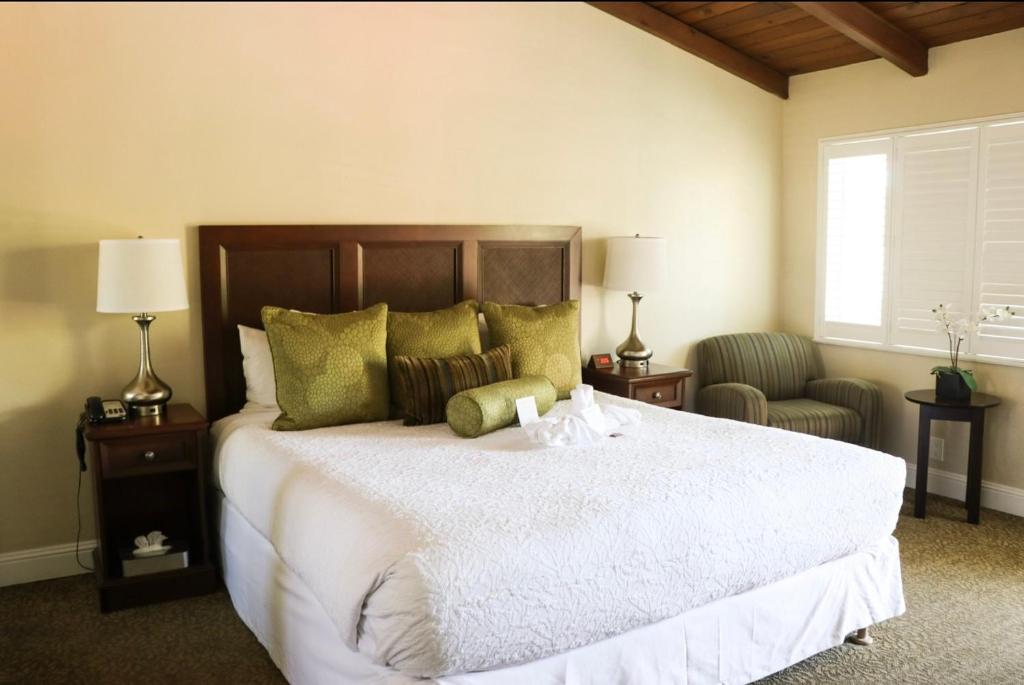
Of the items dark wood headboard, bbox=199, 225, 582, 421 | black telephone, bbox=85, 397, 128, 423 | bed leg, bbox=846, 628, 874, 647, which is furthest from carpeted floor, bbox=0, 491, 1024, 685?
dark wood headboard, bbox=199, 225, 582, 421

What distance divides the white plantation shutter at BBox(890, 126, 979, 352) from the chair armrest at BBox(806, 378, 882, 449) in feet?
1.06

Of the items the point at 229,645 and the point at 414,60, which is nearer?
the point at 229,645

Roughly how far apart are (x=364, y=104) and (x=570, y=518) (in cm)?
234

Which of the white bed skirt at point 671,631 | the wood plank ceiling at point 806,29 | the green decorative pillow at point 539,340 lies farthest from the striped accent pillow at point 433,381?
the wood plank ceiling at point 806,29

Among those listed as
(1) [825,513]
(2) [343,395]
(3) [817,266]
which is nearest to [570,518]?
(1) [825,513]

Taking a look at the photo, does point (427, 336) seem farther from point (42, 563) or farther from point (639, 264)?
point (42, 563)

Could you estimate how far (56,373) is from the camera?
340 centimetres

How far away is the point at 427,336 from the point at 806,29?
100 inches

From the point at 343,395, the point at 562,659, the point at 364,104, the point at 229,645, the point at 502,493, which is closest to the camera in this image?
the point at 562,659

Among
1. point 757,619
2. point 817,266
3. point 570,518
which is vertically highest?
point 817,266

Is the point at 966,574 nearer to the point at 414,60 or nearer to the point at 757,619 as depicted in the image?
the point at 757,619

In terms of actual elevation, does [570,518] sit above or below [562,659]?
above

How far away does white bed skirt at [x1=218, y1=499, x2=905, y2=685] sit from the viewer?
2.20m

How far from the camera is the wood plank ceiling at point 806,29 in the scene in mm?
4023
